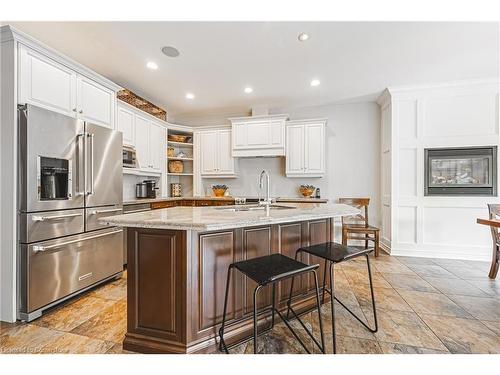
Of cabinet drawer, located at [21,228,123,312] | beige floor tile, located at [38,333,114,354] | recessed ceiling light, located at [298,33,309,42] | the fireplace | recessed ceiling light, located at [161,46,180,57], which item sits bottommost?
beige floor tile, located at [38,333,114,354]

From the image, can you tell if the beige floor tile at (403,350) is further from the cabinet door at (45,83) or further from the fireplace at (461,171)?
the cabinet door at (45,83)

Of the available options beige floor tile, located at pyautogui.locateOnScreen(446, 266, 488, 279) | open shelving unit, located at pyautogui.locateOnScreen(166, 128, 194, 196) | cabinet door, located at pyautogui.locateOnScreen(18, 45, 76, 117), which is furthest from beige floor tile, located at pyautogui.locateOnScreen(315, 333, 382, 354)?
open shelving unit, located at pyautogui.locateOnScreen(166, 128, 194, 196)

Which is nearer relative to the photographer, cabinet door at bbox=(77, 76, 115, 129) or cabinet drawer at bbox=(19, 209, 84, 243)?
cabinet drawer at bbox=(19, 209, 84, 243)

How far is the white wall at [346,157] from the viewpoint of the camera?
4.71 meters

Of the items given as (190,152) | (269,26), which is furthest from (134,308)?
(190,152)

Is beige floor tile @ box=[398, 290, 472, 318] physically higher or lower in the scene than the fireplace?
lower

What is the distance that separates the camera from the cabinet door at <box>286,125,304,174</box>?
4.65 m

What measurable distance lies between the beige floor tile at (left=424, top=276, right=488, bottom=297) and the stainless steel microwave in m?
4.25

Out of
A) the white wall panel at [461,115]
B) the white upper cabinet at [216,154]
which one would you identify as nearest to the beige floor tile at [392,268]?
the white wall panel at [461,115]

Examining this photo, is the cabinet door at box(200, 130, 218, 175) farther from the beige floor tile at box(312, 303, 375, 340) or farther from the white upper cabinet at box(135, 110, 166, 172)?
the beige floor tile at box(312, 303, 375, 340)

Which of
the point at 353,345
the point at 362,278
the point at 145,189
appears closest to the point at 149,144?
the point at 145,189

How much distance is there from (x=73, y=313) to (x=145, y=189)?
8.02 feet

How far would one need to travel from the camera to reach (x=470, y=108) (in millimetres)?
3814

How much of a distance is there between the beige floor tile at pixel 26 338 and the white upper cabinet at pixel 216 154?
3534 millimetres
